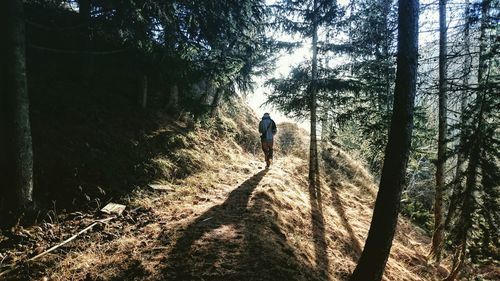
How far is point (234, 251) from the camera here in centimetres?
520

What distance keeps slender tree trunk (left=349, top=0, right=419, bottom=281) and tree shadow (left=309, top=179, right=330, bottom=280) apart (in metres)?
0.81

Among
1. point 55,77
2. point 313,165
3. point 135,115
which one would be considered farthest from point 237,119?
point 55,77

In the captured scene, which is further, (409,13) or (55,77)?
(55,77)

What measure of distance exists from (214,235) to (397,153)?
11.4 feet

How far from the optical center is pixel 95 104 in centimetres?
1030

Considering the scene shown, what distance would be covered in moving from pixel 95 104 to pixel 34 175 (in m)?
4.02

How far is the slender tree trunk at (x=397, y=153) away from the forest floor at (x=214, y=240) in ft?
3.31

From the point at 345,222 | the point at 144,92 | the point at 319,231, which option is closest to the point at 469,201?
the point at 319,231

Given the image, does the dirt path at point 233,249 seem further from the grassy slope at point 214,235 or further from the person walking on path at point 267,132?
the person walking on path at point 267,132

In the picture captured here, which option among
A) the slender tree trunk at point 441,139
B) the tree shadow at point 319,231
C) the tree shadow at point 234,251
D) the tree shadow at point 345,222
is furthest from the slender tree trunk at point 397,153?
the slender tree trunk at point 441,139

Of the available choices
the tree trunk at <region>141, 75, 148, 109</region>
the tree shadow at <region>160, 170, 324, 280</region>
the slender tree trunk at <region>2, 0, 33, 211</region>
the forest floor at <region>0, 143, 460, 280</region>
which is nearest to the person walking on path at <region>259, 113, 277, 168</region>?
the forest floor at <region>0, 143, 460, 280</region>

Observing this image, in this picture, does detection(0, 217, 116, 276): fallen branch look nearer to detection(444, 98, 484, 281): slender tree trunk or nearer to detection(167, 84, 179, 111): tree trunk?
detection(444, 98, 484, 281): slender tree trunk

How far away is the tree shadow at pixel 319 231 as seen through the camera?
617 cm

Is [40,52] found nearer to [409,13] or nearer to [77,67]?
[77,67]
